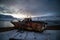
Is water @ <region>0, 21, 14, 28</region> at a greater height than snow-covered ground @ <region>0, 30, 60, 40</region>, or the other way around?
water @ <region>0, 21, 14, 28</region>

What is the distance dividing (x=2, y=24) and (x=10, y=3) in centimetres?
39

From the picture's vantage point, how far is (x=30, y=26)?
179 centimetres

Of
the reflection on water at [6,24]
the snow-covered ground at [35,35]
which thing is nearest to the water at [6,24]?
the reflection on water at [6,24]

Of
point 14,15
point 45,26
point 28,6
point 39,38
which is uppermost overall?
point 28,6

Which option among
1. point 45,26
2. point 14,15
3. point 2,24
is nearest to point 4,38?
point 2,24

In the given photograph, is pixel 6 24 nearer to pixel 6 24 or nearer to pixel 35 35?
pixel 6 24

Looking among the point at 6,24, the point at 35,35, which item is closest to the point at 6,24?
the point at 6,24

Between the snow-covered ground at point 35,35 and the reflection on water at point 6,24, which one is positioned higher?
the reflection on water at point 6,24

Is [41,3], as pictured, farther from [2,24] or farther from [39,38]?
[2,24]

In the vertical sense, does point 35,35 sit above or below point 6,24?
below

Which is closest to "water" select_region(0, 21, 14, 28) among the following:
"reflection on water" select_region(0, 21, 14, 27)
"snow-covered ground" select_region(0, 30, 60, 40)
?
"reflection on water" select_region(0, 21, 14, 27)

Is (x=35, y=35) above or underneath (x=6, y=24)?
underneath

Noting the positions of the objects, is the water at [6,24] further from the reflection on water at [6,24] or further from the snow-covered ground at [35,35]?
the snow-covered ground at [35,35]

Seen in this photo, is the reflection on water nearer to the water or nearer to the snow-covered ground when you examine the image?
the water
